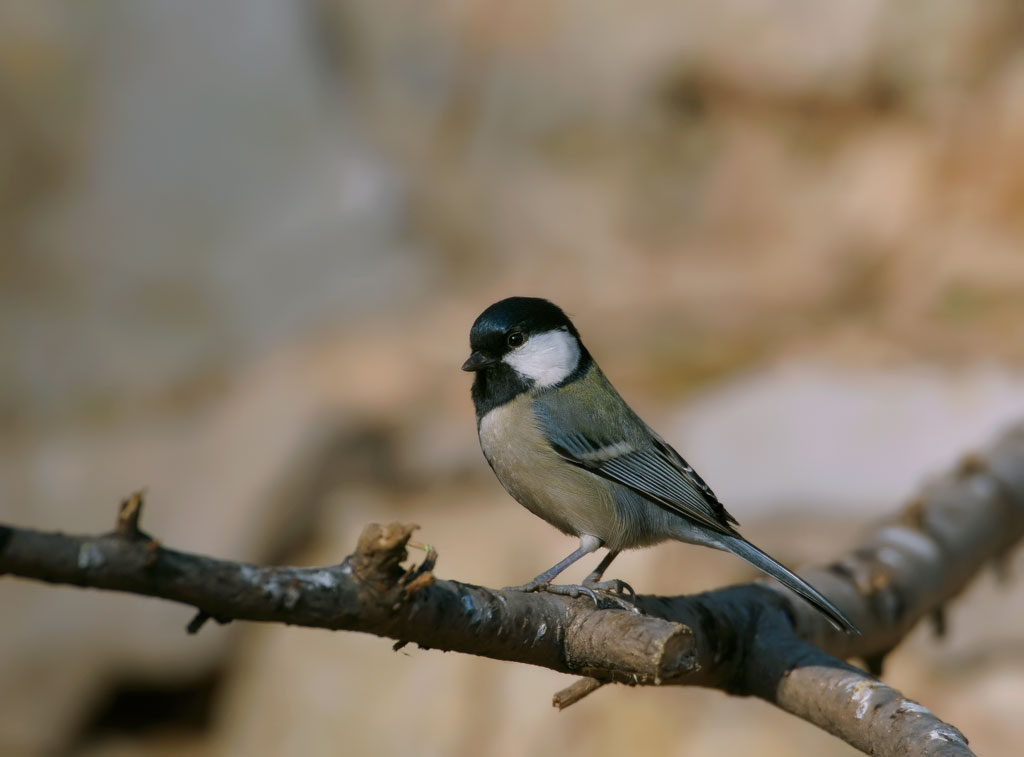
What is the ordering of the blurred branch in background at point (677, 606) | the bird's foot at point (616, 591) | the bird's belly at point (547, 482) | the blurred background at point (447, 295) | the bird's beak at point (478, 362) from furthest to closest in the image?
the blurred background at point (447, 295) < the bird's beak at point (478, 362) < the bird's belly at point (547, 482) < the bird's foot at point (616, 591) < the blurred branch in background at point (677, 606)

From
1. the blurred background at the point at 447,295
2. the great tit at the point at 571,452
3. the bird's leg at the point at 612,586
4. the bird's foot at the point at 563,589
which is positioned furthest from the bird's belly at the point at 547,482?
the blurred background at the point at 447,295

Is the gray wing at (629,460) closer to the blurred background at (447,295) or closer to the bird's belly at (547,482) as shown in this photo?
the bird's belly at (547,482)

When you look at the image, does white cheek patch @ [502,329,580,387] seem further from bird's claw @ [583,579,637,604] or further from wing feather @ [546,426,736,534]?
bird's claw @ [583,579,637,604]

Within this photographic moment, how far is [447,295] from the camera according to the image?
688 cm

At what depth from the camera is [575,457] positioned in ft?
10.3

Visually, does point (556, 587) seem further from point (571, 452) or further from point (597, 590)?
point (571, 452)

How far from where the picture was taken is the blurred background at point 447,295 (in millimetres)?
5613

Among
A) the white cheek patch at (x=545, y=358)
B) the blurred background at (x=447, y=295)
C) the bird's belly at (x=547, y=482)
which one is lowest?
the bird's belly at (x=547, y=482)

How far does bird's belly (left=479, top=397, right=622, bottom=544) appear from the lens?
3.09 meters

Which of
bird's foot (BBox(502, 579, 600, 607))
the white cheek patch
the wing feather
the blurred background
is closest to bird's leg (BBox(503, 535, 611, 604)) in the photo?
bird's foot (BBox(502, 579, 600, 607))

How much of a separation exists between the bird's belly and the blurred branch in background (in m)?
0.37

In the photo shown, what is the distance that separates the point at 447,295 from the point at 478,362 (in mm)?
3658

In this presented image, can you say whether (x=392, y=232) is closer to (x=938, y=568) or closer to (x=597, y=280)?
(x=597, y=280)

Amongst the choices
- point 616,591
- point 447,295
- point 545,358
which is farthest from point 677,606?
point 447,295
